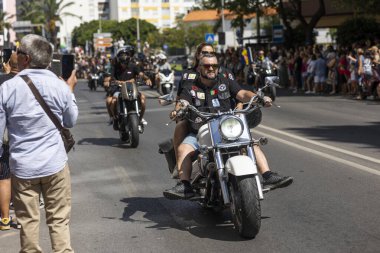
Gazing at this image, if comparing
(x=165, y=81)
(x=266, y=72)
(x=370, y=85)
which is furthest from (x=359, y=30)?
(x=370, y=85)

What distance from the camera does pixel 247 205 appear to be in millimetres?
6820

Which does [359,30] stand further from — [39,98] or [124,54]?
[39,98]

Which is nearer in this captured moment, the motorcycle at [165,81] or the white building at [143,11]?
the motorcycle at [165,81]

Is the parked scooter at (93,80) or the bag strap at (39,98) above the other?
the bag strap at (39,98)

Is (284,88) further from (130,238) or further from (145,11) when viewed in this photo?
(145,11)

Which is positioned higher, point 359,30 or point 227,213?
point 359,30

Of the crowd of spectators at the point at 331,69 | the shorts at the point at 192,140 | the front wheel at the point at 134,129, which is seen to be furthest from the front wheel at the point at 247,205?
the crowd of spectators at the point at 331,69

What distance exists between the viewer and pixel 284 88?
112ft

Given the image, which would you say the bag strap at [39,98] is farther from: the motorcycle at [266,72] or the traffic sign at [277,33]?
the traffic sign at [277,33]

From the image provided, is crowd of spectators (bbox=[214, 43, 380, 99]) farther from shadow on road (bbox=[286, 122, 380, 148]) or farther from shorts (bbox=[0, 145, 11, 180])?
shorts (bbox=[0, 145, 11, 180])

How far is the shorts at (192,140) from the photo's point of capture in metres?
7.96

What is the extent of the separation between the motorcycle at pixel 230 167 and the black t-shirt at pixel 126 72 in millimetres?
7223

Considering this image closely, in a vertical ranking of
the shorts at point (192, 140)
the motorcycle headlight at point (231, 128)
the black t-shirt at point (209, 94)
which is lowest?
the shorts at point (192, 140)

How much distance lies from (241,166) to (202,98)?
4.68 feet
